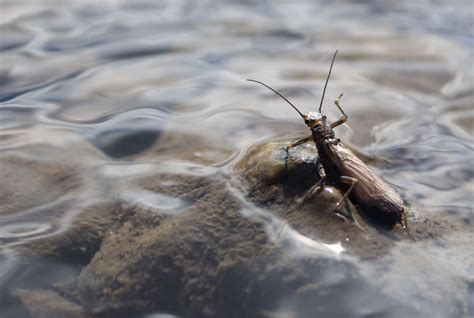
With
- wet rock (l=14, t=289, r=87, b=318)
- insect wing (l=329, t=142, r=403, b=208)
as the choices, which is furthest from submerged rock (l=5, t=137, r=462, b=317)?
insect wing (l=329, t=142, r=403, b=208)

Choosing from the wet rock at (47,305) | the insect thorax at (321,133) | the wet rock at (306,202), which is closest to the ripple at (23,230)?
the wet rock at (47,305)

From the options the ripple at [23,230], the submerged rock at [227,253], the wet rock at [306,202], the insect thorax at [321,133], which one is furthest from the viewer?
the insect thorax at [321,133]

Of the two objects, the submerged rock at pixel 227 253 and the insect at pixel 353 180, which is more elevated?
the insect at pixel 353 180

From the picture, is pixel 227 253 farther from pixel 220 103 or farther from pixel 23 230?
pixel 220 103

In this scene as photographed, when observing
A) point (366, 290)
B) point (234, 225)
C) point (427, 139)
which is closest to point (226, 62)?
point (427, 139)

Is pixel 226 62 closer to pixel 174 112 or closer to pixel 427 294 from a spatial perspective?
pixel 174 112

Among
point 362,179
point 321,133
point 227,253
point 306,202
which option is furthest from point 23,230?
point 362,179

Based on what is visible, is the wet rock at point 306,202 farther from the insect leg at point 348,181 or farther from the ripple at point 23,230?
the ripple at point 23,230

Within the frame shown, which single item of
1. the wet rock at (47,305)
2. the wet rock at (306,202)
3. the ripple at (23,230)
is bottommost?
the wet rock at (47,305)
